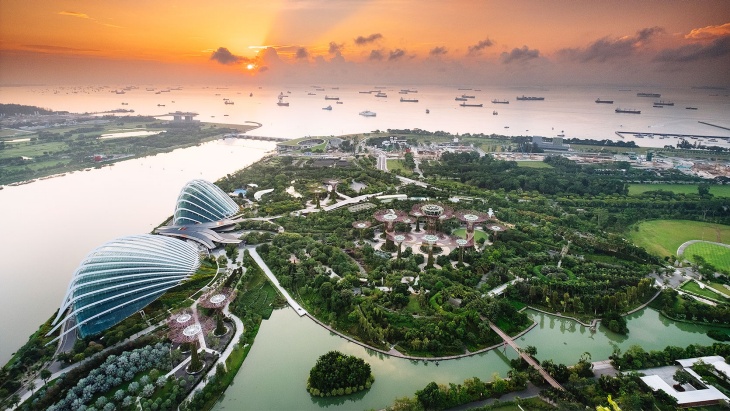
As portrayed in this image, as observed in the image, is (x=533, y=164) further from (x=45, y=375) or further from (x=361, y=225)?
(x=45, y=375)

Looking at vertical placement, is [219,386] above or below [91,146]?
below

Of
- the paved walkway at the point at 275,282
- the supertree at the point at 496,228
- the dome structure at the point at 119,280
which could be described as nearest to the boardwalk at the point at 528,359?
the paved walkway at the point at 275,282

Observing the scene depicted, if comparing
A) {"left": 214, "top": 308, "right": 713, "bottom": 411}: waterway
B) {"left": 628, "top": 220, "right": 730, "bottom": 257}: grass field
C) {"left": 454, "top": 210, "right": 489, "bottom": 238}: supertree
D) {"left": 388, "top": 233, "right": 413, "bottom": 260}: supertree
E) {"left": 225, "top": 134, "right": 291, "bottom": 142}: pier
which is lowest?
{"left": 214, "top": 308, "right": 713, "bottom": 411}: waterway

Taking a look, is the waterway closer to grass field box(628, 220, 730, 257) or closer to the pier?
grass field box(628, 220, 730, 257)

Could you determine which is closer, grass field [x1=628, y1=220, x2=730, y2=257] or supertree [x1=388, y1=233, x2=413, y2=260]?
supertree [x1=388, y1=233, x2=413, y2=260]

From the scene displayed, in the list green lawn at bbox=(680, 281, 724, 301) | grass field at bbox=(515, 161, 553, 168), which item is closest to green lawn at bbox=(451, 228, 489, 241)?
green lawn at bbox=(680, 281, 724, 301)

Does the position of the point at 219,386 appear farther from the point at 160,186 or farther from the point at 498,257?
the point at 160,186

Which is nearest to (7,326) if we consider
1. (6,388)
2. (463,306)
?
(6,388)
